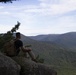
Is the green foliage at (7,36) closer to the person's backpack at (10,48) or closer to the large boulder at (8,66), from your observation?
the person's backpack at (10,48)

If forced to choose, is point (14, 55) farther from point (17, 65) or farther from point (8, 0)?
point (8, 0)

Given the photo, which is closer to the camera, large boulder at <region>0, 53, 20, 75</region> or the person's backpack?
large boulder at <region>0, 53, 20, 75</region>

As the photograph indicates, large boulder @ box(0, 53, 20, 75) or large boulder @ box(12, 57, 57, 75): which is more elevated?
large boulder @ box(0, 53, 20, 75)

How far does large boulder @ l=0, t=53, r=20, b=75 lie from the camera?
723 inches

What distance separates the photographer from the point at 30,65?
19.8 meters

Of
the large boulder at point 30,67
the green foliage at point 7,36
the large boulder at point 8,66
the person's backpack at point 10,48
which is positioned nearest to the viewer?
the large boulder at point 8,66

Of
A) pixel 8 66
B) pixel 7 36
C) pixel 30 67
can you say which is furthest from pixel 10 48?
pixel 7 36

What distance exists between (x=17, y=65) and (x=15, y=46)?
4.59 feet

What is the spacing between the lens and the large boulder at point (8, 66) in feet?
60.2

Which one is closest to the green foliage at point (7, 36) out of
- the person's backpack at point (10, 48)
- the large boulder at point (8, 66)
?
the person's backpack at point (10, 48)

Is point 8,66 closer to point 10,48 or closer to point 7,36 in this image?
point 10,48

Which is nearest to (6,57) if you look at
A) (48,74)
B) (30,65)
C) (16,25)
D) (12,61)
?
(12,61)

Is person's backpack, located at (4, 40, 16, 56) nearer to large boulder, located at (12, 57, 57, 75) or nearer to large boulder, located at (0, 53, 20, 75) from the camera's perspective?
large boulder, located at (12, 57, 57, 75)

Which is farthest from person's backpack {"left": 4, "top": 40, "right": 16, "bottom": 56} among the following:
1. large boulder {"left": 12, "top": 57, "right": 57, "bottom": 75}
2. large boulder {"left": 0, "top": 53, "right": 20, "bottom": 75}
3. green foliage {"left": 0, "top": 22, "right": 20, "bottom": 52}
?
green foliage {"left": 0, "top": 22, "right": 20, "bottom": 52}
